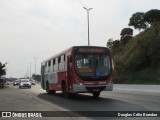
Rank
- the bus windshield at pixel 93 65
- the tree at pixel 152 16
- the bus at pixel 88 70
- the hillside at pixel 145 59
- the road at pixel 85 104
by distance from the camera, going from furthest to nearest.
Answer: the tree at pixel 152 16
the hillside at pixel 145 59
the bus windshield at pixel 93 65
the bus at pixel 88 70
the road at pixel 85 104

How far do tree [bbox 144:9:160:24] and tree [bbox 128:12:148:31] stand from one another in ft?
4.09

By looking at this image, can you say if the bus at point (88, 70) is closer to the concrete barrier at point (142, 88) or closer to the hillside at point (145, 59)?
the concrete barrier at point (142, 88)

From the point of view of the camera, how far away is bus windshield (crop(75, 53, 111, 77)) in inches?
998

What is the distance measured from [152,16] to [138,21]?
4.08 meters

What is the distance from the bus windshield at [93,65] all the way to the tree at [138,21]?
8408 cm

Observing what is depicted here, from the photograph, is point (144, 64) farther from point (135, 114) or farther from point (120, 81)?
point (135, 114)

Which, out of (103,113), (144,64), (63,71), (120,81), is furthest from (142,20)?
(103,113)

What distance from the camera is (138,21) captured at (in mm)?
108875

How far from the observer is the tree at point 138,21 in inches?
4277

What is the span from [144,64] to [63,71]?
47.7 m

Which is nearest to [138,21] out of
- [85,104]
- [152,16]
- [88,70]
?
[152,16]

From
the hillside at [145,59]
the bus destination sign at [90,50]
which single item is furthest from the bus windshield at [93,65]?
the hillside at [145,59]

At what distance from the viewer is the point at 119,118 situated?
15.3m

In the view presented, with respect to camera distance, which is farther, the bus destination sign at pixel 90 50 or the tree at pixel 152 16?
the tree at pixel 152 16
